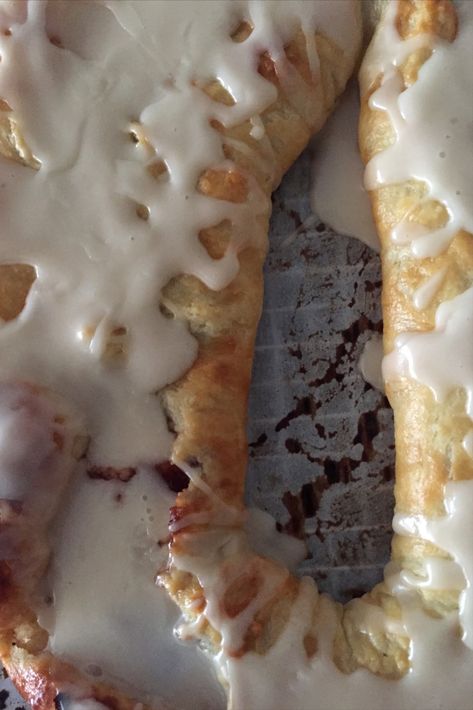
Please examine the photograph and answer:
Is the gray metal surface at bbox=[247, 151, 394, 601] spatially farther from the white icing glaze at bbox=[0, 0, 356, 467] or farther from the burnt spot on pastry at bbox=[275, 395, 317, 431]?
the white icing glaze at bbox=[0, 0, 356, 467]

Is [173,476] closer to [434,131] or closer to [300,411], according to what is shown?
[300,411]

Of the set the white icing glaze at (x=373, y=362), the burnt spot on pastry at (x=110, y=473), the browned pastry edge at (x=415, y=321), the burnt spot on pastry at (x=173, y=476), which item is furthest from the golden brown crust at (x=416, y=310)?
the burnt spot on pastry at (x=110, y=473)

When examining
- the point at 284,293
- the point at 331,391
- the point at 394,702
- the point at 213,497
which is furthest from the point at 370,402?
the point at 394,702

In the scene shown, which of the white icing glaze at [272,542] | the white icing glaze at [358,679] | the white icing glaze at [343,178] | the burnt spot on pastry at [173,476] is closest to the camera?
the white icing glaze at [358,679]

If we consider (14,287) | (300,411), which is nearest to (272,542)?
(300,411)

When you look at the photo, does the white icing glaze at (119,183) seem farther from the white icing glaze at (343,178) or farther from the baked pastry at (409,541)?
the baked pastry at (409,541)

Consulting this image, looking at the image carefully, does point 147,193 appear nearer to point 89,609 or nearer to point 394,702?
point 89,609

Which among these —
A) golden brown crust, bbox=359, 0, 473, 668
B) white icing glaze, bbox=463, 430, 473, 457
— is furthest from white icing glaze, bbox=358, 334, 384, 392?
white icing glaze, bbox=463, 430, 473, 457
